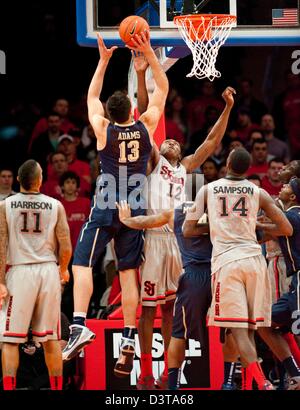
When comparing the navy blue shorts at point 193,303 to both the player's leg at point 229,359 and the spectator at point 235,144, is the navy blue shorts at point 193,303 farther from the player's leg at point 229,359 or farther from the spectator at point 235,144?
the spectator at point 235,144

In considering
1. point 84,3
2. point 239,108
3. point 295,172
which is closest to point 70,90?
point 239,108

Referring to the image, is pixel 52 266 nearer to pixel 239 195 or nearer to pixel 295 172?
pixel 239 195

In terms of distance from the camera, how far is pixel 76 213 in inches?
545

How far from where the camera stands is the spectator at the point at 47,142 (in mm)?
14938

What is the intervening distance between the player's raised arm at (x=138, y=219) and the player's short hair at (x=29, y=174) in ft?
2.43

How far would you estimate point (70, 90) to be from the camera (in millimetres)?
16578

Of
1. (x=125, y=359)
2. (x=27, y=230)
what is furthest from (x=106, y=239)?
(x=125, y=359)

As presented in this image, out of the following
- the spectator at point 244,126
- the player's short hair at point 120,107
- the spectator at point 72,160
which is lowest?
the spectator at point 72,160

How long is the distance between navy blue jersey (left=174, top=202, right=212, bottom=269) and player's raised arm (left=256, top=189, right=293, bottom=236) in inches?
20.6

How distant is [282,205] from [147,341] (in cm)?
170

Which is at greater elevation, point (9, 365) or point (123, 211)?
Answer: point (123, 211)

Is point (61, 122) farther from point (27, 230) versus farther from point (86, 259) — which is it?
point (27, 230)

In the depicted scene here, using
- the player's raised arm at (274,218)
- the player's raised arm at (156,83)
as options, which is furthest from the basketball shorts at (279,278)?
the player's raised arm at (156,83)

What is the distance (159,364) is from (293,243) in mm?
1903
